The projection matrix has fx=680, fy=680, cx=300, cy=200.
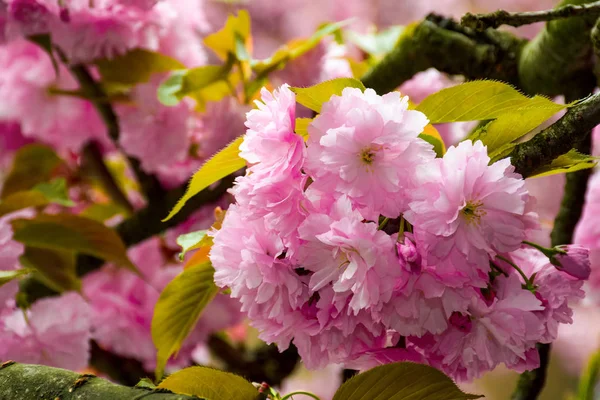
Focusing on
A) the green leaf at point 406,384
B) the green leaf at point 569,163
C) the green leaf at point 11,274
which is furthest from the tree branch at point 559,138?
the green leaf at point 11,274

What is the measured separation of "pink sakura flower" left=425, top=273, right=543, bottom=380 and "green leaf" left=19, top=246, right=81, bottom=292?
40 cm

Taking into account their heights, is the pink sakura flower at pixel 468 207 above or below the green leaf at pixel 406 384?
above

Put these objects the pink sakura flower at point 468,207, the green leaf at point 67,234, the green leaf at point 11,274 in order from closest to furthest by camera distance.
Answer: the pink sakura flower at point 468,207
the green leaf at point 11,274
the green leaf at point 67,234

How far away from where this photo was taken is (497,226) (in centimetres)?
29

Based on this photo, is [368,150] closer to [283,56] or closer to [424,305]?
[424,305]

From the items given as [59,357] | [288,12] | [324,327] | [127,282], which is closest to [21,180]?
[127,282]

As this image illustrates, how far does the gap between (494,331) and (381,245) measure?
0.07m

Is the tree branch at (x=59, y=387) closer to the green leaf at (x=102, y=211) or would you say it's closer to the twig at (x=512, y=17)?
the twig at (x=512, y=17)

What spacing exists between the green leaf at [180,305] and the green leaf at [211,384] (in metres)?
0.10

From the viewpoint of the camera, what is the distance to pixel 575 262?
0.33m

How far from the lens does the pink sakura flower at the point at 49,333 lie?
0.48 metres

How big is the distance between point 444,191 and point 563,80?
24 cm

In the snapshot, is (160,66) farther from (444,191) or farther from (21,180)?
(444,191)

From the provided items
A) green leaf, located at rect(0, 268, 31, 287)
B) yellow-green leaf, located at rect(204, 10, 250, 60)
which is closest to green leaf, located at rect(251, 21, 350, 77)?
yellow-green leaf, located at rect(204, 10, 250, 60)
